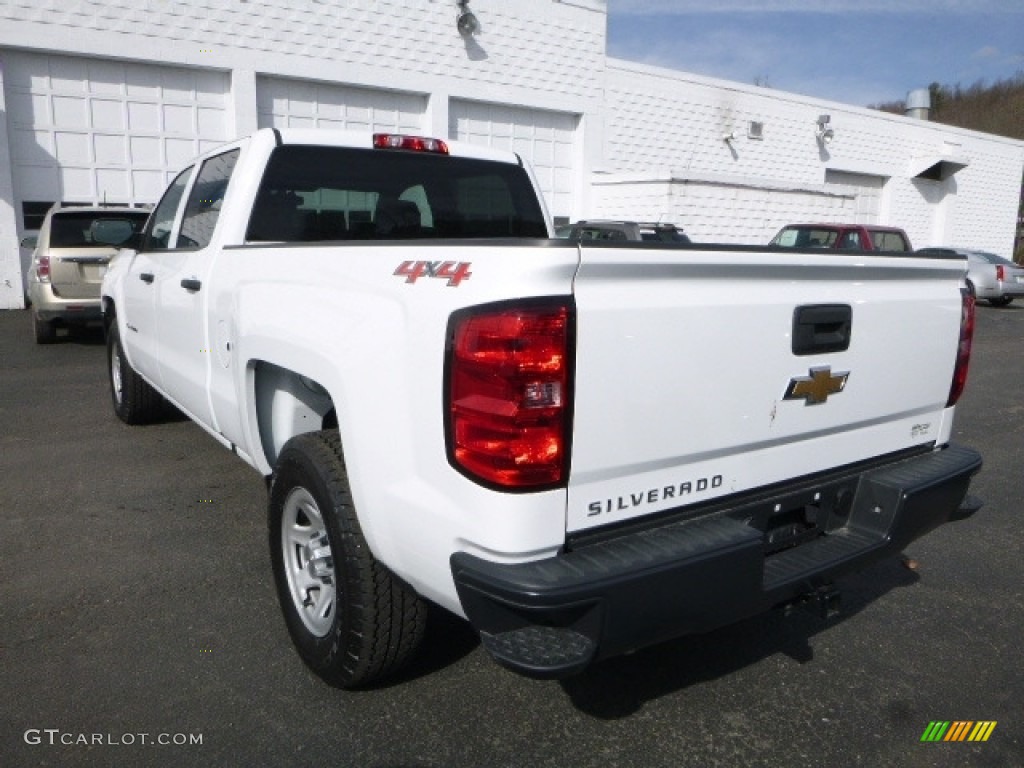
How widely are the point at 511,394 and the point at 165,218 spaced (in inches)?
149

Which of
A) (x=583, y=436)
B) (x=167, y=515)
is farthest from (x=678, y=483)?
(x=167, y=515)

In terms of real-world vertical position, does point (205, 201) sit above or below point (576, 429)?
above

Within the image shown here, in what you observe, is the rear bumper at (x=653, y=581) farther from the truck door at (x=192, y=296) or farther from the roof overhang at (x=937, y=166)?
the roof overhang at (x=937, y=166)

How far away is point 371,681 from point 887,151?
29795mm

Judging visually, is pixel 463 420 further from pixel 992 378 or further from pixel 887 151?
pixel 887 151

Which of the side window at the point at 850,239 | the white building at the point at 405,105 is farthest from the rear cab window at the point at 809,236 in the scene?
the white building at the point at 405,105

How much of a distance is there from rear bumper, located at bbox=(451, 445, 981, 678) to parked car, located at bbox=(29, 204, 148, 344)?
911cm

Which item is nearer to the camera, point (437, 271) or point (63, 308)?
point (437, 271)

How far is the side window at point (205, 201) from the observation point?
393 cm

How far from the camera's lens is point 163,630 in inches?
125

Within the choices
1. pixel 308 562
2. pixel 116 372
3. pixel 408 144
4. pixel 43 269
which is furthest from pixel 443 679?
pixel 43 269

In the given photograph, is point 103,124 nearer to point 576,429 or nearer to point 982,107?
point 576,429

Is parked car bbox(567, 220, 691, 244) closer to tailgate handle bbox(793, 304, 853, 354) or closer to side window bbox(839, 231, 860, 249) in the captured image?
side window bbox(839, 231, 860, 249)

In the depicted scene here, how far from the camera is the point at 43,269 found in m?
9.70
